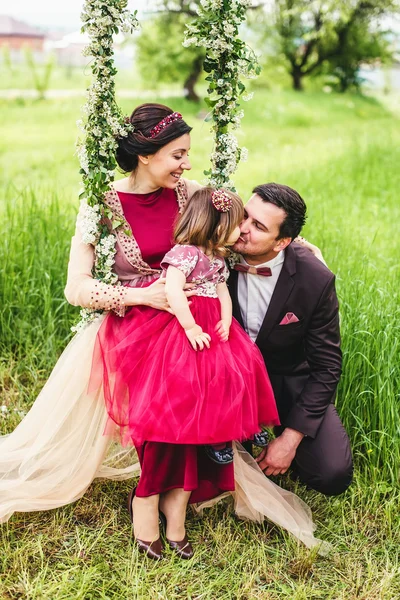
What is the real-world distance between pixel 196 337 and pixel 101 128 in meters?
0.98

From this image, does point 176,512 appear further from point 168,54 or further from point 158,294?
point 168,54

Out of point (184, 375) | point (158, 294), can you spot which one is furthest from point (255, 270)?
point (184, 375)

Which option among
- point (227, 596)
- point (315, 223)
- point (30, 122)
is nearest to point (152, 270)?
point (227, 596)

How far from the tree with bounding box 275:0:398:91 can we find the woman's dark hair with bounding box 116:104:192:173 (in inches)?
747

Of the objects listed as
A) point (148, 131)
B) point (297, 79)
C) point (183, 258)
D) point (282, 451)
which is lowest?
point (297, 79)

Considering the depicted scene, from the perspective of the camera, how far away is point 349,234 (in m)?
5.79

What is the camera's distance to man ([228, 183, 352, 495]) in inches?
123

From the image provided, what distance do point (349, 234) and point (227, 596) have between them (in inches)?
144

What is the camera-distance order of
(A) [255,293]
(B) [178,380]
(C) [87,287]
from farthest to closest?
(A) [255,293], (C) [87,287], (B) [178,380]

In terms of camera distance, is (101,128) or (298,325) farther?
(298,325)

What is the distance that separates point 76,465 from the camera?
314 cm

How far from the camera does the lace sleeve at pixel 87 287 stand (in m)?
2.96

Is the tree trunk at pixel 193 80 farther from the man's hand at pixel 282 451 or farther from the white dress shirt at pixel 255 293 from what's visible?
the man's hand at pixel 282 451

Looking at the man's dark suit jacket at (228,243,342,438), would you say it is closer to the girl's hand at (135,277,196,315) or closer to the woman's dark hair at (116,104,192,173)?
the girl's hand at (135,277,196,315)
